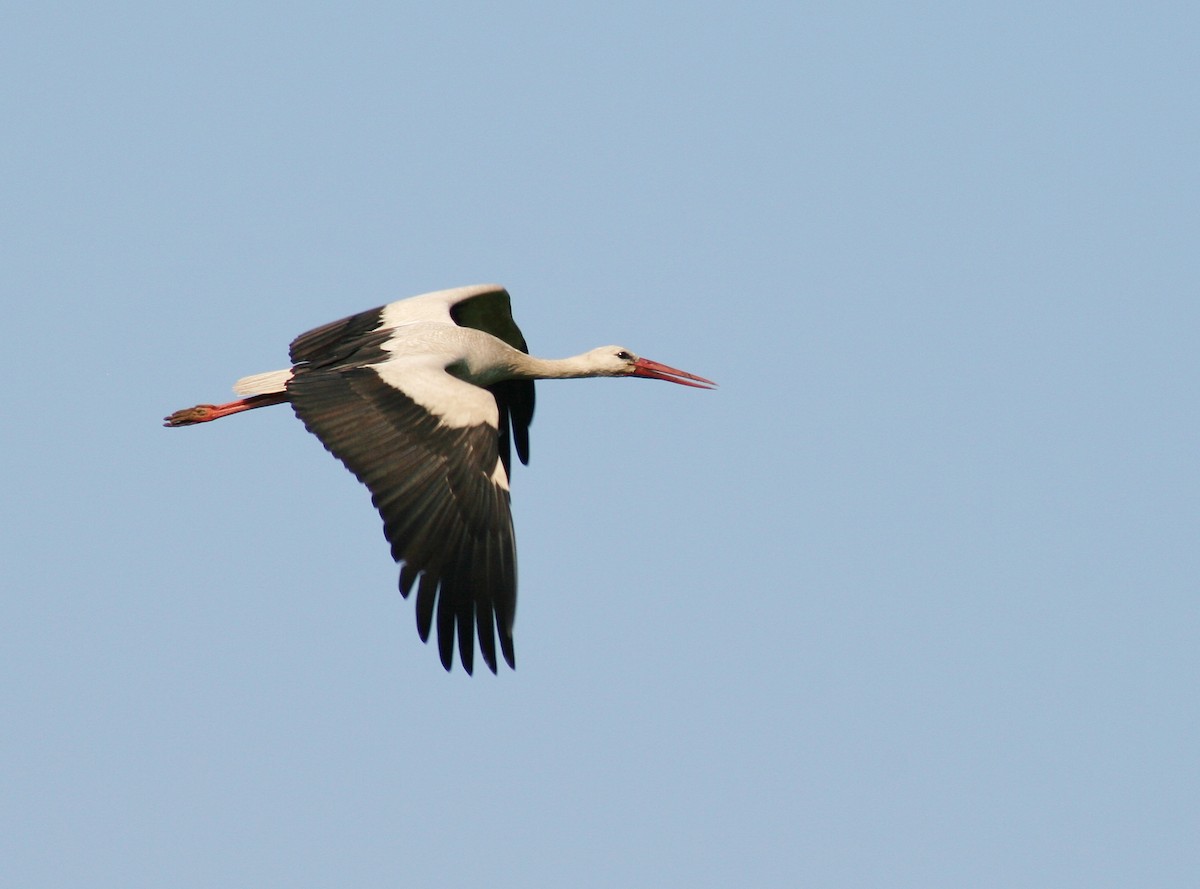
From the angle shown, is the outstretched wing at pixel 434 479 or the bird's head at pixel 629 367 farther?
the bird's head at pixel 629 367

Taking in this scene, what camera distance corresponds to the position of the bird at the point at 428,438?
11.0 meters

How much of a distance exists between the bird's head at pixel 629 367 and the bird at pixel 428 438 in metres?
0.81

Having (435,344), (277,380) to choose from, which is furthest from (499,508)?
(277,380)

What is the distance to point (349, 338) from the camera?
1399 cm

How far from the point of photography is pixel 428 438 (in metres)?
11.7

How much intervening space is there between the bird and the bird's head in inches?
31.9

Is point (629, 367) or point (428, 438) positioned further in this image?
point (629, 367)

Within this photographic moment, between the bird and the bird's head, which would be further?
the bird's head

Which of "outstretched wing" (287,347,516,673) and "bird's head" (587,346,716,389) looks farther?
"bird's head" (587,346,716,389)

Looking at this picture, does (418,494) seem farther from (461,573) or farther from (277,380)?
(277,380)

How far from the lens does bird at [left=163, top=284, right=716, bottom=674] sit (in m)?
11.0

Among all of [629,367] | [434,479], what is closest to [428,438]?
[434,479]

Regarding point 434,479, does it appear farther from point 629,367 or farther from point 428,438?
point 629,367

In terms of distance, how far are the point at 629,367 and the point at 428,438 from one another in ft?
12.6
